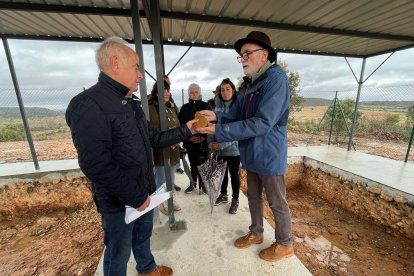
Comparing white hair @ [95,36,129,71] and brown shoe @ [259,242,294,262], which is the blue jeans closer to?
white hair @ [95,36,129,71]

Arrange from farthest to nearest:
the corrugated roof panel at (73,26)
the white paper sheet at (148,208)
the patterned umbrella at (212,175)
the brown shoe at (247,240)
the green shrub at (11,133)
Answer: the green shrub at (11,133) < the corrugated roof panel at (73,26) < the patterned umbrella at (212,175) < the brown shoe at (247,240) < the white paper sheet at (148,208)

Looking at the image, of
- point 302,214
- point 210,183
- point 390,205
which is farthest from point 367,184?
point 210,183

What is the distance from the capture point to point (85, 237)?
329 cm

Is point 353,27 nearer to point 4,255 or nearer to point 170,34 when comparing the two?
point 170,34

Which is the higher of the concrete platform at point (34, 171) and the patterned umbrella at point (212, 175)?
the patterned umbrella at point (212, 175)

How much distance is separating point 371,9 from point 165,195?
151 inches

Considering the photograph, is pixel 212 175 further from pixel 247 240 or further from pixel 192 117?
pixel 192 117

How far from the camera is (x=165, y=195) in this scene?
5.29 ft

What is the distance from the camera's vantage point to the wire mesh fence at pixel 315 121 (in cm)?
654

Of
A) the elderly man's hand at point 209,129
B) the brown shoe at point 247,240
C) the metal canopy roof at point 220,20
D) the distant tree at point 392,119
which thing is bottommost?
the brown shoe at point 247,240

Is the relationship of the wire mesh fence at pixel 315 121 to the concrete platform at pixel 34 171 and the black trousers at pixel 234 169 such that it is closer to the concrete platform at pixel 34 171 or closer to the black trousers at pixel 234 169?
the concrete platform at pixel 34 171

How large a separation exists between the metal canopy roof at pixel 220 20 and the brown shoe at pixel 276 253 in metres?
3.03

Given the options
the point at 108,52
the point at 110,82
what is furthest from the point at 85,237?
the point at 108,52


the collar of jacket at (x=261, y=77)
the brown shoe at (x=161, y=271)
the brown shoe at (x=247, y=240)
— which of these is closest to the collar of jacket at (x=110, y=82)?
the collar of jacket at (x=261, y=77)
